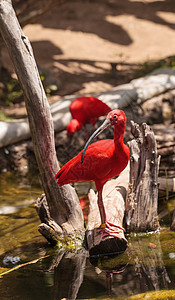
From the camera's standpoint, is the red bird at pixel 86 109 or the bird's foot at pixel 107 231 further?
the red bird at pixel 86 109

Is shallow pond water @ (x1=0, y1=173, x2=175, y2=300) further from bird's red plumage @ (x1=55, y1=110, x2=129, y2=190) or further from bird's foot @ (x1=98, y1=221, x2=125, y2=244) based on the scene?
bird's red plumage @ (x1=55, y1=110, x2=129, y2=190)

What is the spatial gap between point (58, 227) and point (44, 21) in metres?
11.1

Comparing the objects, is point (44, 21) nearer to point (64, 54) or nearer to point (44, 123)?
point (64, 54)

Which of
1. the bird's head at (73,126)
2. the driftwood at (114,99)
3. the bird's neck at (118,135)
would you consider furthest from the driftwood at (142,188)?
the driftwood at (114,99)

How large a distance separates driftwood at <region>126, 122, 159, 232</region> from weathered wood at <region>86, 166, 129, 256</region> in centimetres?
14

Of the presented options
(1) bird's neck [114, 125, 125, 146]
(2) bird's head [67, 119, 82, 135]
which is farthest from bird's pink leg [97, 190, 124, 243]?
(2) bird's head [67, 119, 82, 135]

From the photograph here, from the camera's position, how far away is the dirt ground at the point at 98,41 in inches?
404

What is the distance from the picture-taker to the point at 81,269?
12.1 ft

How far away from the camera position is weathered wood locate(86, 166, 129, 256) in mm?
3814

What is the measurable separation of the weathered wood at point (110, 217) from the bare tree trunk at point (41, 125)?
251mm

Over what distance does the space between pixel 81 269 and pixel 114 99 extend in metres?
4.32

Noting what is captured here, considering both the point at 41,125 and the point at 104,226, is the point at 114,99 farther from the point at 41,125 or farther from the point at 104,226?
the point at 104,226

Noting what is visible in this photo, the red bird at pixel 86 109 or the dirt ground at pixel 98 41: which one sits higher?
the red bird at pixel 86 109

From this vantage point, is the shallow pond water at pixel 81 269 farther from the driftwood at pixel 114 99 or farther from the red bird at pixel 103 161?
the driftwood at pixel 114 99
